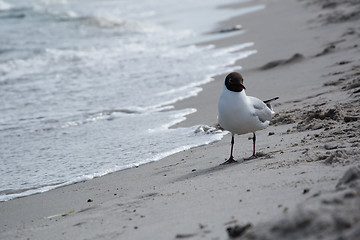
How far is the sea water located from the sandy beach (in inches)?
19.2

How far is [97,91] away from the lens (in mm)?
9930

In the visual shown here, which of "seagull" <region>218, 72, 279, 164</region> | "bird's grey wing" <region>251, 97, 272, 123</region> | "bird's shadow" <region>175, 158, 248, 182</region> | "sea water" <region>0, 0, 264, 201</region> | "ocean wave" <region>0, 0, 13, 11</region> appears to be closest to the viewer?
"bird's shadow" <region>175, 158, 248, 182</region>

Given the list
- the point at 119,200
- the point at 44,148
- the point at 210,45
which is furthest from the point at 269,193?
the point at 210,45

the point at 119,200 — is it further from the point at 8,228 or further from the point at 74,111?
the point at 74,111

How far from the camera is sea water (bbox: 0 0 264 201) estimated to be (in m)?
5.92

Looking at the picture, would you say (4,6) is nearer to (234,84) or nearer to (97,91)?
(97,91)

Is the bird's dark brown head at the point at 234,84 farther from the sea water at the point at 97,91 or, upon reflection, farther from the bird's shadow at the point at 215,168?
the sea water at the point at 97,91

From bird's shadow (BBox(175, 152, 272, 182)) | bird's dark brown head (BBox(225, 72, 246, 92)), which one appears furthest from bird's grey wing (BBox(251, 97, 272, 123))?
bird's shadow (BBox(175, 152, 272, 182))

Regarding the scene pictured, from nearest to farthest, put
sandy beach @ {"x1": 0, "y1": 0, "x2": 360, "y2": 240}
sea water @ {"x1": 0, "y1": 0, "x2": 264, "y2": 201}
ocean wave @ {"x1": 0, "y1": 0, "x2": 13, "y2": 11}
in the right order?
sandy beach @ {"x1": 0, "y1": 0, "x2": 360, "y2": 240} → sea water @ {"x1": 0, "y1": 0, "x2": 264, "y2": 201} → ocean wave @ {"x1": 0, "y1": 0, "x2": 13, "y2": 11}

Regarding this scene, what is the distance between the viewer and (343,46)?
914 cm

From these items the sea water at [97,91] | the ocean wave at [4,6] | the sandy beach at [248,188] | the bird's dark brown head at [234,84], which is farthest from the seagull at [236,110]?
the ocean wave at [4,6]

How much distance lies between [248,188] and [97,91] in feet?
22.4

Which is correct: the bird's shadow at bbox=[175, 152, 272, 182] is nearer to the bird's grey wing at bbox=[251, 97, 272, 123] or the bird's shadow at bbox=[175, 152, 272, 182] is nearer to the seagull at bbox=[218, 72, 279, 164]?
the seagull at bbox=[218, 72, 279, 164]

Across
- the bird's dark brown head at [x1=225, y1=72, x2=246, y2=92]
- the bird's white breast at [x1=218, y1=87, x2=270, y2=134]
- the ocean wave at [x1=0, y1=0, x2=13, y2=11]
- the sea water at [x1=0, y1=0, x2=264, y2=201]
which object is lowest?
the sea water at [x1=0, y1=0, x2=264, y2=201]
